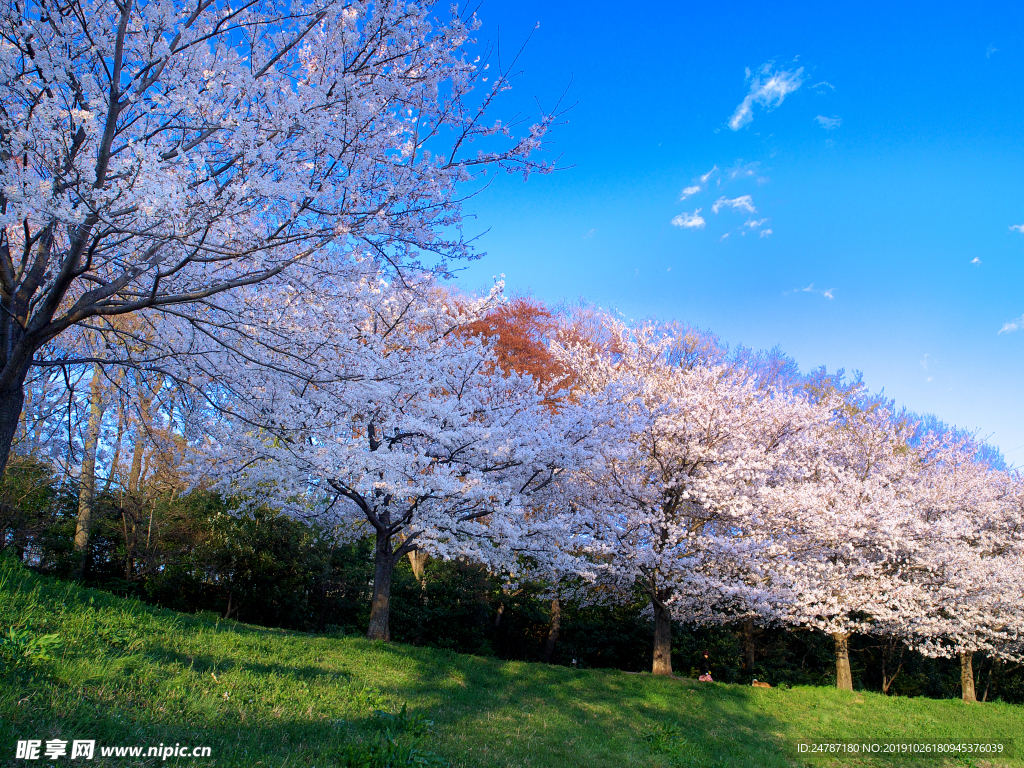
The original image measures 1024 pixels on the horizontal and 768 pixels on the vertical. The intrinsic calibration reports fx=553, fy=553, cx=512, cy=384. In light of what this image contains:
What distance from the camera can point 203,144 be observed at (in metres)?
5.12

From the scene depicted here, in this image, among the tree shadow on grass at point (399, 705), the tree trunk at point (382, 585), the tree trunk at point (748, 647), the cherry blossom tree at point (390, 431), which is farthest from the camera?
the tree trunk at point (748, 647)

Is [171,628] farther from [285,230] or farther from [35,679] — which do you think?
[285,230]

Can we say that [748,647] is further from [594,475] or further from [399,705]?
[399,705]

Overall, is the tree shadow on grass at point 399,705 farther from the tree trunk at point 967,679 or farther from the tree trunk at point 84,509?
the tree trunk at point 967,679

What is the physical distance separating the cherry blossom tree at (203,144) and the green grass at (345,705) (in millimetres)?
2393

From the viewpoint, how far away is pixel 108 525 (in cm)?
1228

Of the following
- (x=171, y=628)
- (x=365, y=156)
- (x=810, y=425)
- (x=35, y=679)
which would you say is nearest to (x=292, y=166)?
(x=365, y=156)

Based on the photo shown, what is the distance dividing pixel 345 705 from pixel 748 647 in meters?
16.0

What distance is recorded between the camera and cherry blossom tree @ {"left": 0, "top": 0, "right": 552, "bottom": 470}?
4180mm

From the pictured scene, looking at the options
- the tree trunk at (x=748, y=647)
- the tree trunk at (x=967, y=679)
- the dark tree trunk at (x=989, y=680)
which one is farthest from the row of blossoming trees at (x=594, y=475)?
the dark tree trunk at (x=989, y=680)

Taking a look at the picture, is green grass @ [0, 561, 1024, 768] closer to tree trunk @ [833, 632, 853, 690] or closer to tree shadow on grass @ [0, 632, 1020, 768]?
tree shadow on grass @ [0, 632, 1020, 768]

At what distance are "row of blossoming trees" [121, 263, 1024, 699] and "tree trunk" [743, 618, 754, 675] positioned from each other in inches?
62.8

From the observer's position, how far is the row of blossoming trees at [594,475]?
25.5 ft

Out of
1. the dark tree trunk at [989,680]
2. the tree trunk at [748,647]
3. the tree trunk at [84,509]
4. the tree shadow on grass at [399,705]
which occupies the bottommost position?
the dark tree trunk at [989,680]
